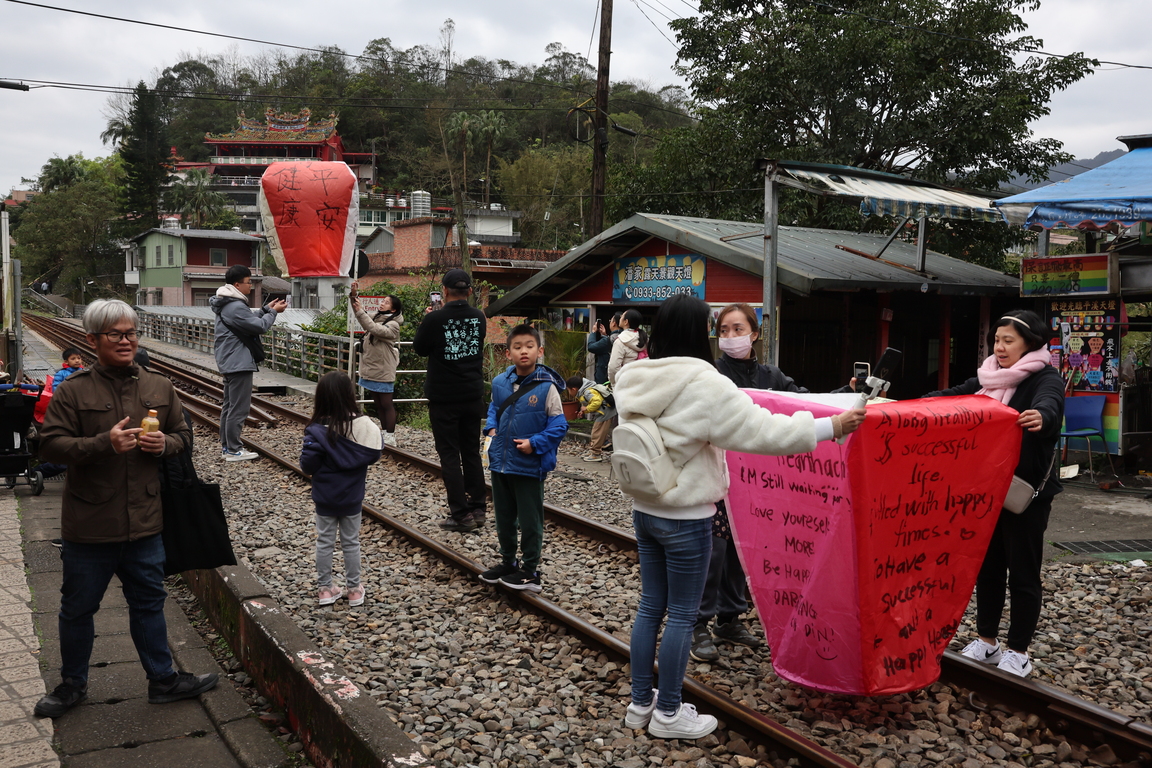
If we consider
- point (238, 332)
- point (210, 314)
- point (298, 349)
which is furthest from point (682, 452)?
point (210, 314)

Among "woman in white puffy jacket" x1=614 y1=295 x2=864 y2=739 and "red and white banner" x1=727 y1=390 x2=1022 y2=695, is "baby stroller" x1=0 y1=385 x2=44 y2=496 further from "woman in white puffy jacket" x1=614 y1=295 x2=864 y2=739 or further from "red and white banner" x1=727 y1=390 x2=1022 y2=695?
"red and white banner" x1=727 y1=390 x2=1022 y2=695

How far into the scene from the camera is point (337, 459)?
16.6 ft

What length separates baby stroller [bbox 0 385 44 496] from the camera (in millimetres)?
8086

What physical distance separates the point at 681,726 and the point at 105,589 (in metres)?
2.60

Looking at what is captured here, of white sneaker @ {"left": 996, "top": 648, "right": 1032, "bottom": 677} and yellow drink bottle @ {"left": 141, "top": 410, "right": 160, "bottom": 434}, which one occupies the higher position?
yellow drink bottle @ {"left": 141, "top": 410, "right": 160, "bottom": 434}

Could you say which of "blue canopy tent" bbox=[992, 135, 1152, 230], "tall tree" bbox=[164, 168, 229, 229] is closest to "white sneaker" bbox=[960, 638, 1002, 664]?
"blue canopy tent" bbox=[992, 135, 1152, 230]

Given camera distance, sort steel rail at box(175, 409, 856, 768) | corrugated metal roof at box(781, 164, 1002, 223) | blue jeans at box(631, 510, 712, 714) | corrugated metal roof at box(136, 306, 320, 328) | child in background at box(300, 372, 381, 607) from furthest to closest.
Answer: corrugated metal roof at box(136, 306, 320, 328) < corrugated metal roof at box(781, 164, 1002, 223) < child in background at box(300, 372, 381, 607) < blue jeans at box(631, 510, 712, 714) < steel rail at box(175, 409, 856, 768)

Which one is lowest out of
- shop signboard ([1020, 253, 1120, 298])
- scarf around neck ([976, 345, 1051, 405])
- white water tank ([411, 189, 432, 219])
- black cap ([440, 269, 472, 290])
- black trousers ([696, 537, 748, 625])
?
black trousers ([696, 537, 748, 625])

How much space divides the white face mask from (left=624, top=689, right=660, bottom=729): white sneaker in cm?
171

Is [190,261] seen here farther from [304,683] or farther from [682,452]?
[682,452]

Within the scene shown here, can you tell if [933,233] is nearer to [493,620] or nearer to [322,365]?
[322,365]

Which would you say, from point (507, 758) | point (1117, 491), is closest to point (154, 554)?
point (507, 758)

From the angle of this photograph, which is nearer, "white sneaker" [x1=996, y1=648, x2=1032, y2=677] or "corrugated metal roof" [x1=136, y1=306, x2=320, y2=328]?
"white sneaker" [x1=996, y1=648, x2=1032, y2=677]

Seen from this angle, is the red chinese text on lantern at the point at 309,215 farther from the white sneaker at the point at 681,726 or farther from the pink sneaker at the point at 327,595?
the white sneaker at the point at 681,726
